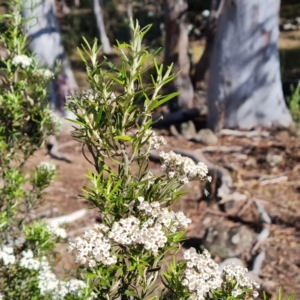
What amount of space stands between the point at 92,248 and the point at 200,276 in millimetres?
274

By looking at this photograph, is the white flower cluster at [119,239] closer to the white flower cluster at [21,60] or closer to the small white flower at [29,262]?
the small white flower at [29,262]

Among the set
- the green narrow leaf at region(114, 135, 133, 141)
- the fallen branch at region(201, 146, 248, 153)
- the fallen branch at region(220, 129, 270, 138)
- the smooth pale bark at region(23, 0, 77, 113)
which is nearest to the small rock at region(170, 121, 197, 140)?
the fallen branch at region(220, 129, 270, 138)

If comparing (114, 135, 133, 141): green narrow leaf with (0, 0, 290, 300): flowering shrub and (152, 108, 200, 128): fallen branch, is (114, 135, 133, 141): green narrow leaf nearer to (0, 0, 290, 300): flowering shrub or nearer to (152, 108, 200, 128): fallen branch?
(0, 0, 290, 300): flowering shrub

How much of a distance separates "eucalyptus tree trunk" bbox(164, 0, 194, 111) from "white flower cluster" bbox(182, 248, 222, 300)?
7996mm

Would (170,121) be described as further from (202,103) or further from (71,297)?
(71,297)

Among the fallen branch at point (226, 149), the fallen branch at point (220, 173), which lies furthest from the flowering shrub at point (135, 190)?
the fallen branch at point (226, 149)

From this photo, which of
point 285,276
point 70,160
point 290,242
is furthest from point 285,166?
point 70,160

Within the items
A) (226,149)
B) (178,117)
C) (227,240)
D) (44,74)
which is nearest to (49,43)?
(178,117)

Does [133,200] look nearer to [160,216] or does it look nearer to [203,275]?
[160,216]

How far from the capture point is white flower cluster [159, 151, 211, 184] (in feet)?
4.85

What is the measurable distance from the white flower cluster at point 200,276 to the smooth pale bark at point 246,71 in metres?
6.56

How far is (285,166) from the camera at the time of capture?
7094mm

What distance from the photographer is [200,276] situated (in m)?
1.35

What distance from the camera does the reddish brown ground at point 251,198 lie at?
528 centimetres
